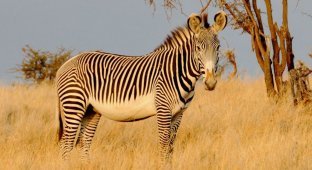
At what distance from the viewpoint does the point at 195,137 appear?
31.4ft

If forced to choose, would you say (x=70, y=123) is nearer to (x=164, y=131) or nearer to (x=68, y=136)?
(x=68, y=136)

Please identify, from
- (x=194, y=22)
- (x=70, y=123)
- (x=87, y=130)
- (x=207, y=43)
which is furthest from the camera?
(x=87, y=130)

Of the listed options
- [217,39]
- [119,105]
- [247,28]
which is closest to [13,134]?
[119,105]

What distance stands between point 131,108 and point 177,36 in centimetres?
101

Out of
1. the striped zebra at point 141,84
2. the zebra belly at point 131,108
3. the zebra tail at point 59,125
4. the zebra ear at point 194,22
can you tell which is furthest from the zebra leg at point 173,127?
the zebra tail at point 59,125

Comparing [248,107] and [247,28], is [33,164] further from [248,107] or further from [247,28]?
[247,28]

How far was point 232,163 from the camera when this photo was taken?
267 inches

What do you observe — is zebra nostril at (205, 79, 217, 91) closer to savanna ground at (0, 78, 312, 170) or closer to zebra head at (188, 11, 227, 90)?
zebra head at (188, 11, 227, 90)

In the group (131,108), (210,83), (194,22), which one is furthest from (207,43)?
(131,108)

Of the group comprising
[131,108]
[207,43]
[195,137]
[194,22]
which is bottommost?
[195,137]

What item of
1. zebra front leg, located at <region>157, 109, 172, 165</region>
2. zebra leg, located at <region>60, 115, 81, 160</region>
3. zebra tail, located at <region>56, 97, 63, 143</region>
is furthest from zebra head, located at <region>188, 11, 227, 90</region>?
zebra tail, located at <region>56, 97, 63, 143</region>

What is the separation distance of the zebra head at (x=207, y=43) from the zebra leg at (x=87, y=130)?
1.75 m

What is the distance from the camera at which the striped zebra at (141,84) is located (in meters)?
7.23

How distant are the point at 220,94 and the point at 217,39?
7.27 meters
